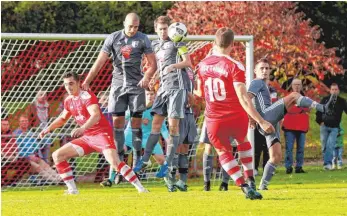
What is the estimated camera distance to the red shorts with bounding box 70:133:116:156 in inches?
611

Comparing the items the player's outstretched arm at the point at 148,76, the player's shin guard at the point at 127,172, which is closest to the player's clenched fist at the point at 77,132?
the player's shin guard at the point at 127,172

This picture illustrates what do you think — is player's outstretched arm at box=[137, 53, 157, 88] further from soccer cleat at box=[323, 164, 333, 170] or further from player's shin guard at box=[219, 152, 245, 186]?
soccer cleat at box=[323, 164, 333, 170]

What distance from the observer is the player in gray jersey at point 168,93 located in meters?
16.1

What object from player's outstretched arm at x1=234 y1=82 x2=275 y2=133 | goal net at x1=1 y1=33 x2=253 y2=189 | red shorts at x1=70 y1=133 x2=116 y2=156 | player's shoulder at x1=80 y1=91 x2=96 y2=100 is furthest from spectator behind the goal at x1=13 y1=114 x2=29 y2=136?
player's outstretched arm at x1=234 y1=82 x2=275 y2=133

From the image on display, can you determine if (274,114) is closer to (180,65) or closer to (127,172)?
(180,65)

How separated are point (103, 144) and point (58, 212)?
10.6ft

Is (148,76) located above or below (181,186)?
above

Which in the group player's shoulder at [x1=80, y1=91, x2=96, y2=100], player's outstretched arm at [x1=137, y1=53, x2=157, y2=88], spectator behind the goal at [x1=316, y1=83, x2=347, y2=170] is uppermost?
player's outstretched arm at [x1=137, y1=53, x2=157, y2=88]

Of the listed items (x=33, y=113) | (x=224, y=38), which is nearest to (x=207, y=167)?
(x=224, y=38)

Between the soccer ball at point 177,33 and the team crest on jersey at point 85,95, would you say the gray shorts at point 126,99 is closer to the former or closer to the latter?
the team crest on jersey at point 85,95

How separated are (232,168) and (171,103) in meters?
3.13

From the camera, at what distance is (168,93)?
1622cm

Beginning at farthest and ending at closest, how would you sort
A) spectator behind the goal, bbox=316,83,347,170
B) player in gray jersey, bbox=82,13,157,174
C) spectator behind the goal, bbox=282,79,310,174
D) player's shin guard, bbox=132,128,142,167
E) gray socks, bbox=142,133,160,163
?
spectator behind the goal, bbox=316,83,347,170 → spectator behind the goal, bbox=282,79,310,174 → player's shin guard, bbox=132,128,142,167 → gray socks, bbox=142,133,160,163 → player in gray jersey, bbox=82,13,157,174

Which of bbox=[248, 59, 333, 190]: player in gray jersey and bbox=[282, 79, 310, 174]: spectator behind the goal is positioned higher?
bbox=[248, 59, 333, 190]: player in gray jersey
